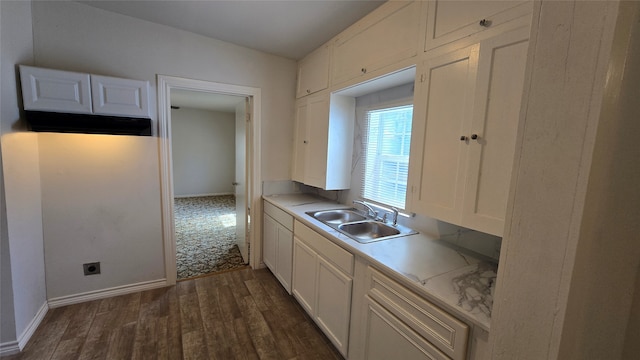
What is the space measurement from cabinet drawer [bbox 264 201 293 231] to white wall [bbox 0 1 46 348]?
1.82 metres

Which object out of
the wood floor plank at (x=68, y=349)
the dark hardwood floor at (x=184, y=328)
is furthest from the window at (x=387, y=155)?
the wood floor plank at (x=68, y=349)

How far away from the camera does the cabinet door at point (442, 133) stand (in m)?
1.25

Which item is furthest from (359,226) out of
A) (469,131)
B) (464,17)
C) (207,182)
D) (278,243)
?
(207,182)

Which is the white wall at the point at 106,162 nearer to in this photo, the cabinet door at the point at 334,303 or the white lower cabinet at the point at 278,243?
the white lower cabinet at the point at 278,243

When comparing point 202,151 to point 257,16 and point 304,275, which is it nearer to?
point 257,16

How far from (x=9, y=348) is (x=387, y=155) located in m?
2.96

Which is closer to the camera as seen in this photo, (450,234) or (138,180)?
(450,234)

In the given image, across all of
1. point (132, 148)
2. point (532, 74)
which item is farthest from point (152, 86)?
point (532, 74)

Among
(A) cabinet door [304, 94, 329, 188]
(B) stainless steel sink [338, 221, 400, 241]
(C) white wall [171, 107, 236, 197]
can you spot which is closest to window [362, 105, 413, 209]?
(B) stainless steel sink [338, 221, 400, 241]

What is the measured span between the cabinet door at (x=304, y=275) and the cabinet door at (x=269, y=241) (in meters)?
0.47

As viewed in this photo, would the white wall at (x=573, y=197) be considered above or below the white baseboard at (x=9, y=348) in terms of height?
above

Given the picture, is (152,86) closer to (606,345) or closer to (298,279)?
(298,279)

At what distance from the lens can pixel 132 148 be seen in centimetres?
230

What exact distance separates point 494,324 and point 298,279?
1794 millimetres
